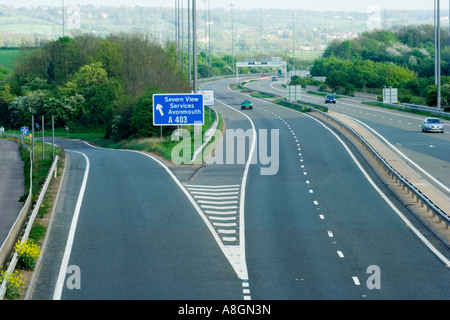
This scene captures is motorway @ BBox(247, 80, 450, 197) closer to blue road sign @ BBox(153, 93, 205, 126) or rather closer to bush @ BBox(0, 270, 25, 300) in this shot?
blue road sign @ BBox(153, 93, 205, 126)

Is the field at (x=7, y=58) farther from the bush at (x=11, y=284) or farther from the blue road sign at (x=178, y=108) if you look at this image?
the bush at (x=11, y=284)

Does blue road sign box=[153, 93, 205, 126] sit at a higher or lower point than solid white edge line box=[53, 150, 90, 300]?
higher

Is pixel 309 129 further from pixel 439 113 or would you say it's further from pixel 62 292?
pixel 62 292

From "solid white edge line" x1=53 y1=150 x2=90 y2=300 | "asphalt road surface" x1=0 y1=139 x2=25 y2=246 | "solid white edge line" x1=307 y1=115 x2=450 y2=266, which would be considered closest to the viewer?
"solid white edge line" x1=53 y1=150 x2=90 y2=300

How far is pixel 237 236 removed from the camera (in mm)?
27219

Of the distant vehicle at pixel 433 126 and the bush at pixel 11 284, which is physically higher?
the distant vehicle at pixel 433 126

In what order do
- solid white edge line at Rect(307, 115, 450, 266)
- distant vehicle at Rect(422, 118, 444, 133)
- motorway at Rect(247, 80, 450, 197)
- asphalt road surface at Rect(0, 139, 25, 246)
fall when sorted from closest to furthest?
solid white edge line at Rect(307, 115, 450, 266) < asphalt road surface at Rect(0, 139, 25, 246) < motorway at Rect(247, 80, 450, 197) < distant vehicle at Rect(422, 118, 444, 133)

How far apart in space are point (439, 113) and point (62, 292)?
204ft

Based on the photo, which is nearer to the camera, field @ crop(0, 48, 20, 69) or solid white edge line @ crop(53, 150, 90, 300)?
solid white edge line @ crop(53, 150, 90, 300)

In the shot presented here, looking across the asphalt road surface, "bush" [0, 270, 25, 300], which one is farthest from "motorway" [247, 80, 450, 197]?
"bush" [0, 270, 25, 300]

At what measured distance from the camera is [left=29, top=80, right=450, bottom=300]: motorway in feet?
68.1

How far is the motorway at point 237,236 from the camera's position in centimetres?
2075

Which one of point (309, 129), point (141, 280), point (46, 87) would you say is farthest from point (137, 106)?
point (141, 280)

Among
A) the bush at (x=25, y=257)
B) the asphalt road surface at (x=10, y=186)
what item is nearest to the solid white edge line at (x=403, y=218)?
the bush at (x=25, y=257)
